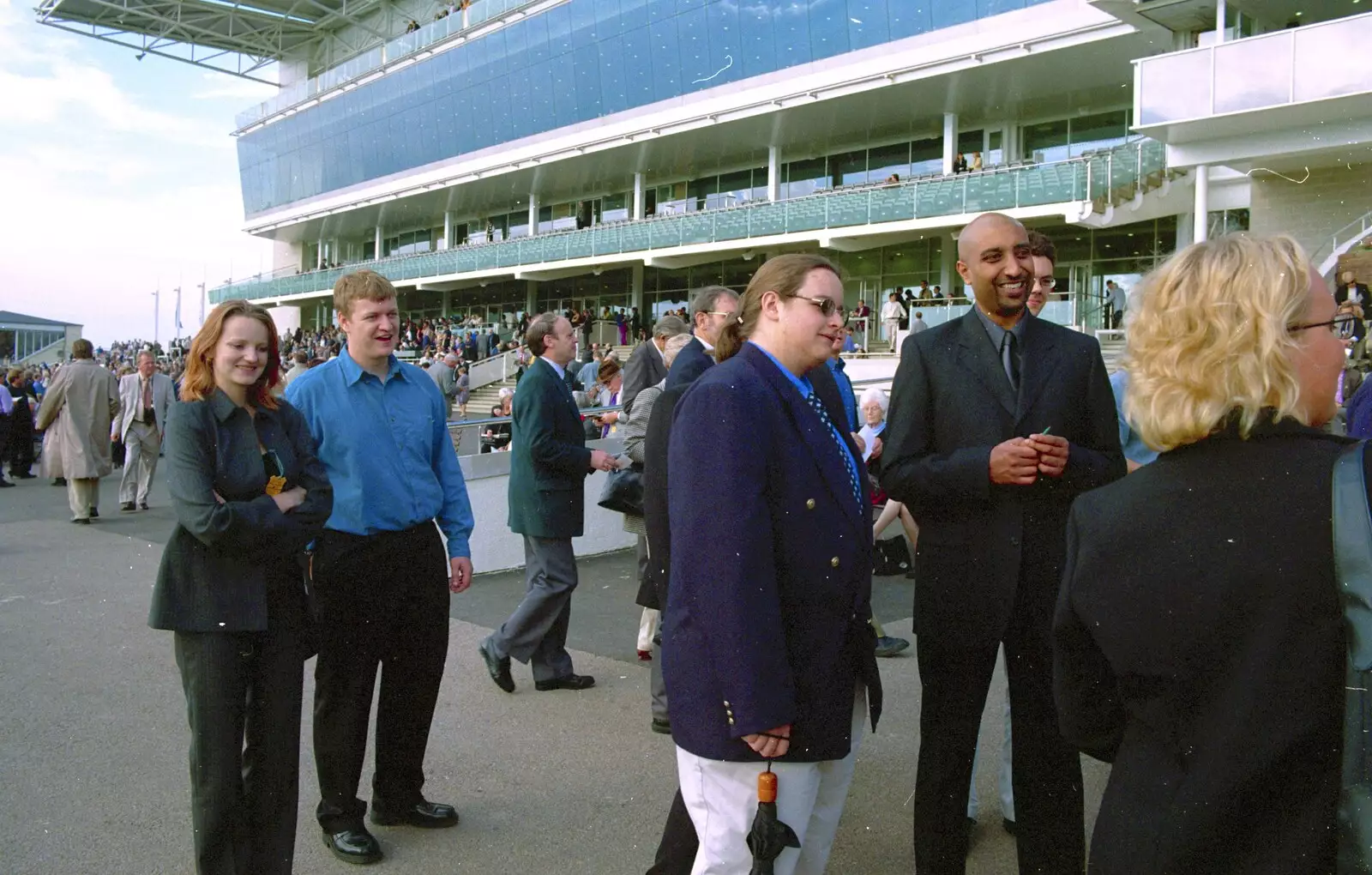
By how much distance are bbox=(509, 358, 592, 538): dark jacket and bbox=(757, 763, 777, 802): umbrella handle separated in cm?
362

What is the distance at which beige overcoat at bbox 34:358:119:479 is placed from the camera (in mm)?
13062

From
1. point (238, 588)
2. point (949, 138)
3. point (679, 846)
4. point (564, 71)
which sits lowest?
point (679, 846)

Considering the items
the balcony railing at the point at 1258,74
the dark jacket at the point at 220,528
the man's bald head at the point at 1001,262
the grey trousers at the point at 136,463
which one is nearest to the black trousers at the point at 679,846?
the dark jacket at the point at 220,528

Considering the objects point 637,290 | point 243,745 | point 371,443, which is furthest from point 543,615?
point 637,290

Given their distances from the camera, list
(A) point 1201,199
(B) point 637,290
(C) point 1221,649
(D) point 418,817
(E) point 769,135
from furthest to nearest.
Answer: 1. (B) point 637,290
2. (E) point 769,135
3. (A) point 1201,199
4. (D) point 418,817
5. (C) point 1221,649

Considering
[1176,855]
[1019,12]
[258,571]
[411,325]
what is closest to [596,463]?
[258,571]

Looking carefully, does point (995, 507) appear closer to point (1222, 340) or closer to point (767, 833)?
point (767, 833)

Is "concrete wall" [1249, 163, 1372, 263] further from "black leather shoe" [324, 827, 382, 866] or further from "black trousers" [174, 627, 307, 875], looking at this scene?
"black trousers" [174, 627, 307, 875]

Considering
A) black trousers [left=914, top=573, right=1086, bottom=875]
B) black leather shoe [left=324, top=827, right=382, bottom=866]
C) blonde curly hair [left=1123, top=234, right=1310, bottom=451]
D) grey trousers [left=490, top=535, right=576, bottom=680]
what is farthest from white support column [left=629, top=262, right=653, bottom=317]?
blonde curly hair [left=1123, top=234, right=1310, bottom=451]

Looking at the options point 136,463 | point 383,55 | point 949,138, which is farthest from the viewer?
point 383,55

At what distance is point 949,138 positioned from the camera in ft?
104

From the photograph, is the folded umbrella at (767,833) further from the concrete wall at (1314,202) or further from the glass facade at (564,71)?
the glass facade at (564,71)

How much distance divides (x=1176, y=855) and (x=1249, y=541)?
0.56m

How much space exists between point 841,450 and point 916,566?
86 cm
